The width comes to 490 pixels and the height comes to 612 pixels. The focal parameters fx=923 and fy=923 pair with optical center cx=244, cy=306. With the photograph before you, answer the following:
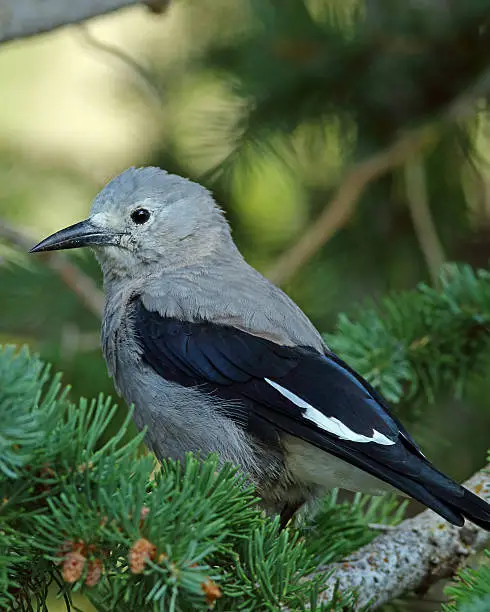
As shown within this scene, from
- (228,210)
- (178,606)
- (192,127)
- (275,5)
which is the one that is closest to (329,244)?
(228,210)

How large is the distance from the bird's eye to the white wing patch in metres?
0.95

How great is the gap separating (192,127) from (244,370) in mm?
1659

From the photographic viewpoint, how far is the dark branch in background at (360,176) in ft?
11.3

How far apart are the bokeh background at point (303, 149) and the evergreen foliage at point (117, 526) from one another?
1699mm

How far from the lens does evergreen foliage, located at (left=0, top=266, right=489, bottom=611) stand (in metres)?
1.59

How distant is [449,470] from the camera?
3.79 metres

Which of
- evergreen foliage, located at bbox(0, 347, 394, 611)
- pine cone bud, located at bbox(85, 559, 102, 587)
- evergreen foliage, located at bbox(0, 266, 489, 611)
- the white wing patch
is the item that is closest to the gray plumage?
the white wing patch

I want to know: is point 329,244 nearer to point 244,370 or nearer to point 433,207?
point 433,207

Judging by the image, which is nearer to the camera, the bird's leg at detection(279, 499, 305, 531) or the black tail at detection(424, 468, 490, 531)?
the black tail at detection(424, 468, 490, 531)

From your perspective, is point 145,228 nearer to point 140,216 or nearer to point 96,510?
point 140,216

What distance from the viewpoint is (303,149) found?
4004mm

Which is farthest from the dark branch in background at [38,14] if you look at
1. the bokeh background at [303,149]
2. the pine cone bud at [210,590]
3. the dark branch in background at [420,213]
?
the pine cone bud at [210,590]

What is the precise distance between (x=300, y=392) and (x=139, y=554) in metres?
0.97

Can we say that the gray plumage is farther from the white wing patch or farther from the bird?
the white wing patch
